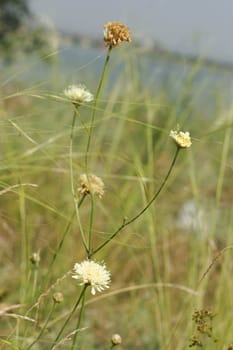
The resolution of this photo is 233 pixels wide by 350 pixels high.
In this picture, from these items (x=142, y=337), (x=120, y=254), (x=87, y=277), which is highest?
(x=120, y=254)

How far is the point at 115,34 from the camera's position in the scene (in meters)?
0.81

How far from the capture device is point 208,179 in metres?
3.57

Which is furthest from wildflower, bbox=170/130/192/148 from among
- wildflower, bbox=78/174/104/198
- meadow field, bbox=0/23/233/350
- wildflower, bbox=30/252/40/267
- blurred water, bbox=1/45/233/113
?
blurred water, bbox=1/45/233/113

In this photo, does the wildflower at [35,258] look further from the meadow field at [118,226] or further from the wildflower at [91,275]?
the wildflower at [91,275]

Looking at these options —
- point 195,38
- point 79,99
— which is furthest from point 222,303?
point 195,38

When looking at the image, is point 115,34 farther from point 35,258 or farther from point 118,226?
point 118,226

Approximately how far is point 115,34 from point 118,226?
0.97 metres

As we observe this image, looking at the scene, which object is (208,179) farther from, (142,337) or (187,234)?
(142,337)

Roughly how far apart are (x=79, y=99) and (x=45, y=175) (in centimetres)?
148

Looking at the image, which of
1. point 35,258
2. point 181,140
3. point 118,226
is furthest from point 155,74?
point 181,140

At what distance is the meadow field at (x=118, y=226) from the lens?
1.17 metres

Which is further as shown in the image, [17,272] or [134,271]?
[134,271]

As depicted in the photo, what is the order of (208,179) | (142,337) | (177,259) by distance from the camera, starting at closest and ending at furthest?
(142,337) → (177,259) → (208,179)

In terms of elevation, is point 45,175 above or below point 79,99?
above
